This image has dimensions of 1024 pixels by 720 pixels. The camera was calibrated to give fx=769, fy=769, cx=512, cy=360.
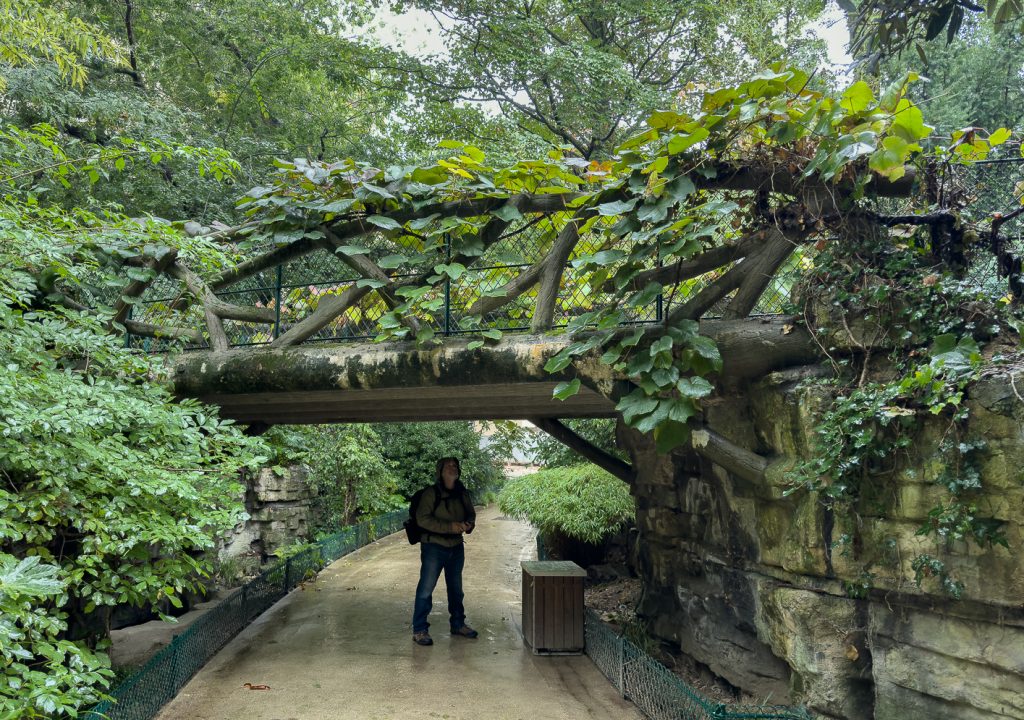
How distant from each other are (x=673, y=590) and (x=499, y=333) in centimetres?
349

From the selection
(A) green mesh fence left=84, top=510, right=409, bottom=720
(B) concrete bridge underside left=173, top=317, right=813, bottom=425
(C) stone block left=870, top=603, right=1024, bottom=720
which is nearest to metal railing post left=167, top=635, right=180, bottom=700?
(A) green mesh fence left=84, top=510, right=409, bottom=720

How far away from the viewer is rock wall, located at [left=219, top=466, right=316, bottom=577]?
40.5 ft

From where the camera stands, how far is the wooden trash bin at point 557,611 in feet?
24.1

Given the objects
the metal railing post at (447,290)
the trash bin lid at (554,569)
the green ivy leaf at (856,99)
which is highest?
the green ivy leaf at (856,99)

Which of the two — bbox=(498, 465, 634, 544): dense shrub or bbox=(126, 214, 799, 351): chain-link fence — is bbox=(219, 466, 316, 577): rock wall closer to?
bbox=(498, 465, 634, 544): dense shrub

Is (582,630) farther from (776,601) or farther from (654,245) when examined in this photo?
(654,245)

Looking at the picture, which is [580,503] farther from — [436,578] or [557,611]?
[436,578]

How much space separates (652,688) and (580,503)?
17.4 ft

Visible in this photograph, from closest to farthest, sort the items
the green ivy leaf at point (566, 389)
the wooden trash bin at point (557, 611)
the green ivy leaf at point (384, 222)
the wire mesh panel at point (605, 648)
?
the green ivy leaf at point (566, 389) < the green ivy leaf at point (384, 222) < the wire mesh panel at point (605, 648) < the wooden trash bin at point (557, 611)

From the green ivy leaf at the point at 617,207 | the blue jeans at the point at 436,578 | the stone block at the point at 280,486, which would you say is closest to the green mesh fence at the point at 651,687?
the blue jeans at the point at 436,578

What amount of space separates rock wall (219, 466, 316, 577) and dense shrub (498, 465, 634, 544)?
13.9ft

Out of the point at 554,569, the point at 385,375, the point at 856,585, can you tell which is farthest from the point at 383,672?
the point at 856,585

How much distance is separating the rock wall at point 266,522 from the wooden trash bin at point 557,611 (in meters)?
6.27

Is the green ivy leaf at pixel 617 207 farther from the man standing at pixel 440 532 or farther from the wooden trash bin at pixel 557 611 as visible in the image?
the wooden trash bin at pixel 557 611
